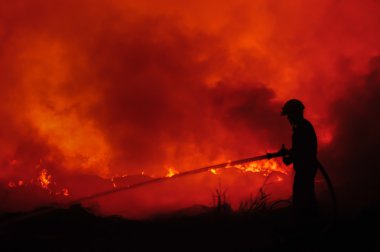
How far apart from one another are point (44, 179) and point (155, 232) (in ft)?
25.9

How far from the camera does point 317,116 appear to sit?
64.5ft

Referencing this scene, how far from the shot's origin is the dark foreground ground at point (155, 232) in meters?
8.69

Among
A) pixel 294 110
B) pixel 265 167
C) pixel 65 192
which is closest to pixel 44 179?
pixel 65 192

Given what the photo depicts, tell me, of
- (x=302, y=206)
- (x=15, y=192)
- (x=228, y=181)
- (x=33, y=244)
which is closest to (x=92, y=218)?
(x=33, y=244)

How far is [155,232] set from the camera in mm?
10328

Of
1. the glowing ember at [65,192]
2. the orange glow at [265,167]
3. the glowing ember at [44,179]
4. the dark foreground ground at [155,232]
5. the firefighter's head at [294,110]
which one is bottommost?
the dark foreground ground at [155,232]

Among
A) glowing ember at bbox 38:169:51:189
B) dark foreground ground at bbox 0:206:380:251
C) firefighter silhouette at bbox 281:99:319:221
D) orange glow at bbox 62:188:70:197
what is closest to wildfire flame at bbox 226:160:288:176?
dark foreground ground at bbox 0:206:380:251

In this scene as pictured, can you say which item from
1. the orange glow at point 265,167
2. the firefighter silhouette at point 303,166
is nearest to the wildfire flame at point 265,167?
the orange glow at point 265,167

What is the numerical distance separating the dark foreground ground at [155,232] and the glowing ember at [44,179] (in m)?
5.58

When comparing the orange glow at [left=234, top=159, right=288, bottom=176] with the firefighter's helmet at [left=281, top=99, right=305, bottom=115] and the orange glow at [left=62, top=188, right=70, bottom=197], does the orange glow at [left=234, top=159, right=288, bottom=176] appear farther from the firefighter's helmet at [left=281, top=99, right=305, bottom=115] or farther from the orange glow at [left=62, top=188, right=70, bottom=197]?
the firefighter's helmet at [left=281, top=99, right=305, bottom=115]

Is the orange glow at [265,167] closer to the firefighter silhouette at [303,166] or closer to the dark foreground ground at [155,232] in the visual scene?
the dark foreground ground at [155,232]

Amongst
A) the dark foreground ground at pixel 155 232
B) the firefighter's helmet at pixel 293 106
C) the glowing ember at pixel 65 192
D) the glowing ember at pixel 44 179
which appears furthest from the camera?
the glowing ember at pixel 44 179

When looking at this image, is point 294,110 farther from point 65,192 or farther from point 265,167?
point 65,192

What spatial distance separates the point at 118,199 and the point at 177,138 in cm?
409
